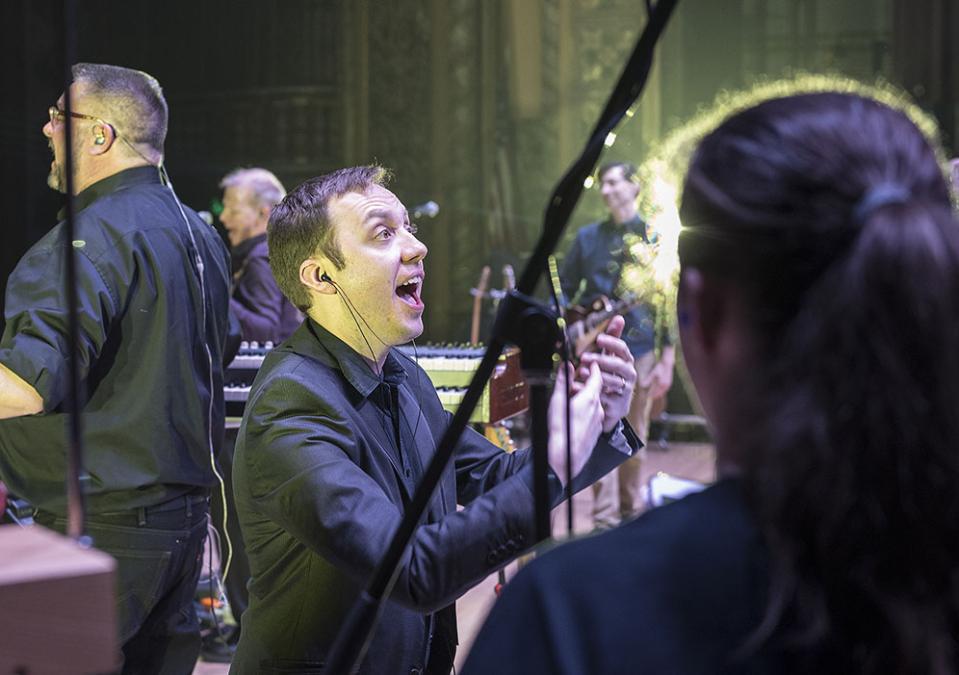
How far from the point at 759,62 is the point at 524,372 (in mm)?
9254

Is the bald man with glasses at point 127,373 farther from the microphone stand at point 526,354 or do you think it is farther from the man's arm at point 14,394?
the microphone stand at point 526,354

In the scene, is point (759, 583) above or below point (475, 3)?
below

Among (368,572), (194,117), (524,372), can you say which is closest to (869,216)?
(524,372)

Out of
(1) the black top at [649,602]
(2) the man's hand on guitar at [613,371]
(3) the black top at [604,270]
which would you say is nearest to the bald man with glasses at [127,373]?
(2) the man's hand on guitar at [613,371]

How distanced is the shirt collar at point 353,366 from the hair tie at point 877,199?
1463 mm

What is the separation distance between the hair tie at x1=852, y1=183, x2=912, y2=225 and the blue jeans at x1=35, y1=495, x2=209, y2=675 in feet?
8.04

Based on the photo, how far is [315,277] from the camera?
7.91 ft

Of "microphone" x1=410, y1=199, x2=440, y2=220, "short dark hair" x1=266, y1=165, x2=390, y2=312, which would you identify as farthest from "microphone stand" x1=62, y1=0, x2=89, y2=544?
"microphone" x1=410, y1=199, x2=440, y2=220

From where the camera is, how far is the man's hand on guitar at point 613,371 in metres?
1.90

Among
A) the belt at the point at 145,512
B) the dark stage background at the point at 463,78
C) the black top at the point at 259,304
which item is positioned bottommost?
the belt at the point at 145,512

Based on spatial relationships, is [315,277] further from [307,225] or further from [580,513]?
[580,513]

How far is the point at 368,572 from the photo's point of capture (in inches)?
75.4

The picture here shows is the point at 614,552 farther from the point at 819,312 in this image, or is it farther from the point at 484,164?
the point at 484,164

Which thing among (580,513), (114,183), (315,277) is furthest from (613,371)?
(580,513)
